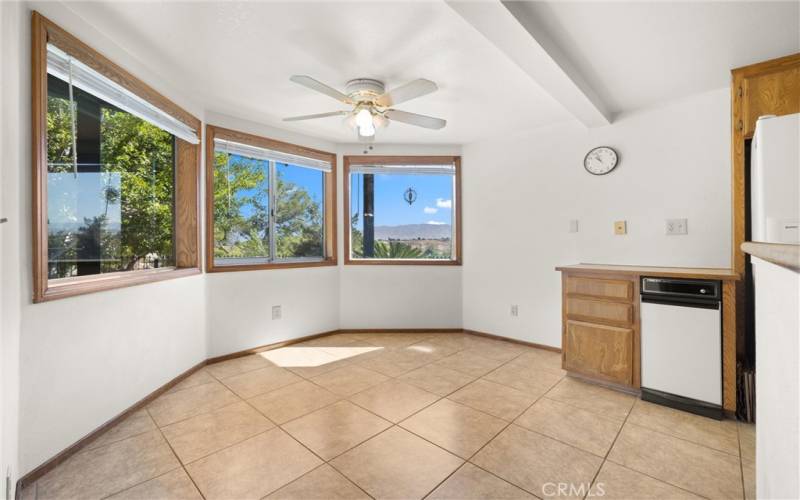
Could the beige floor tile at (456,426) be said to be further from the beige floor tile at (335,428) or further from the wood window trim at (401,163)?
the wood window trim at (401,163)

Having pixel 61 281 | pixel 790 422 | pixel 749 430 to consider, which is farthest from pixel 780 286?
pixel 61 281

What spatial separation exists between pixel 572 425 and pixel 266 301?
2.73 meters

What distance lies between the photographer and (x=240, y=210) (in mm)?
3350

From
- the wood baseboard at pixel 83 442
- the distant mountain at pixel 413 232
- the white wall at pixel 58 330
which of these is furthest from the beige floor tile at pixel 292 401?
the distant mountain at pixel 413 232

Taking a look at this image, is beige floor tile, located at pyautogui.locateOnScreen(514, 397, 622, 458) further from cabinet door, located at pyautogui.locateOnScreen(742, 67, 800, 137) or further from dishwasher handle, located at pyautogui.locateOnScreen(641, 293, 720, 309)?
cabinet door, located at pyautogui.locateOnScreen(742, 67, 800, 137)

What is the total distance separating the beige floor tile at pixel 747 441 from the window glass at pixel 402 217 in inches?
107

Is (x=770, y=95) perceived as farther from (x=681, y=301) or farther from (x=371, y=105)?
(x=371, y=105)

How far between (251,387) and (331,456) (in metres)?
1.12

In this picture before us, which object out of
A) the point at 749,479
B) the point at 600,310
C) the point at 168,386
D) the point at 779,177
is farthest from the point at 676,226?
the point at 168,386

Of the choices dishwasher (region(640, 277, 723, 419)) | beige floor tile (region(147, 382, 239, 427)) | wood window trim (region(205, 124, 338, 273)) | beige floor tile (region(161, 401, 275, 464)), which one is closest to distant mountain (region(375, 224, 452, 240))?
wood window trim (region(205, 124, 338, 273))

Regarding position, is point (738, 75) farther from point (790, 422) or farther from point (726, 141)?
point (790, 422)

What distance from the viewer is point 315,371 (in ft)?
9.43

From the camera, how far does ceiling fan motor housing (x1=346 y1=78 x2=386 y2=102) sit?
2.31 meters

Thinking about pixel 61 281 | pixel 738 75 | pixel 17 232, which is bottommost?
pixel 61 281
